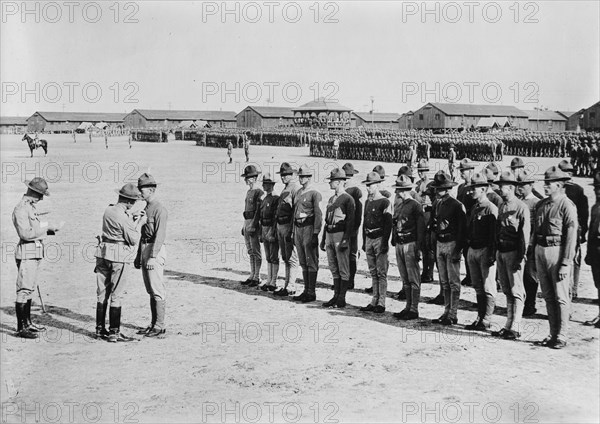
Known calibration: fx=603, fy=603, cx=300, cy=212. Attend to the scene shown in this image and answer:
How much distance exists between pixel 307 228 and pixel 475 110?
70.8 meters

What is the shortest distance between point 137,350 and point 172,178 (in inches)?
773

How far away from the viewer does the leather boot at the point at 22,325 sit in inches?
272

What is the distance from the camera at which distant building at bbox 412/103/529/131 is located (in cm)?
7262

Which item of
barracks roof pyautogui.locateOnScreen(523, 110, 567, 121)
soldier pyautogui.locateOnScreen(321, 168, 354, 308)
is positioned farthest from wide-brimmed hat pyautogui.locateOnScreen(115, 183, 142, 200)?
barracks roof pyautogui.locateOnScreen(523, 110, 567, 121)

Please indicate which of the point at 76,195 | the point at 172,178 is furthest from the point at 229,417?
the point at 172,178

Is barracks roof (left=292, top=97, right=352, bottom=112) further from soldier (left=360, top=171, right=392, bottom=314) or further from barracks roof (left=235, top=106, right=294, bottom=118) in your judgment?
soldier (left=360, top=171, right=392, bottom=314)

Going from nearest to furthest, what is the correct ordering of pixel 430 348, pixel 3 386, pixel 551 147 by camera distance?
pixel 3 386
pixel 430 348
pixel 551 147

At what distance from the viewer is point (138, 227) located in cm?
727

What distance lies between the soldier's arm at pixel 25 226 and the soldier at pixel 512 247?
539cm

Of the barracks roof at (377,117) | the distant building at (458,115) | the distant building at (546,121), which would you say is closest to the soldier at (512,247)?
the distant building at (458,115)

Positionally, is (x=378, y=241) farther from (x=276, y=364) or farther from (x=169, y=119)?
(x=169, y=119)

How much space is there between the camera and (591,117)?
68.5m

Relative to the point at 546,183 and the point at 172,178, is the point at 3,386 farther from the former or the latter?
the point at 172,178

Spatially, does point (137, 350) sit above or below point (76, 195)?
below
